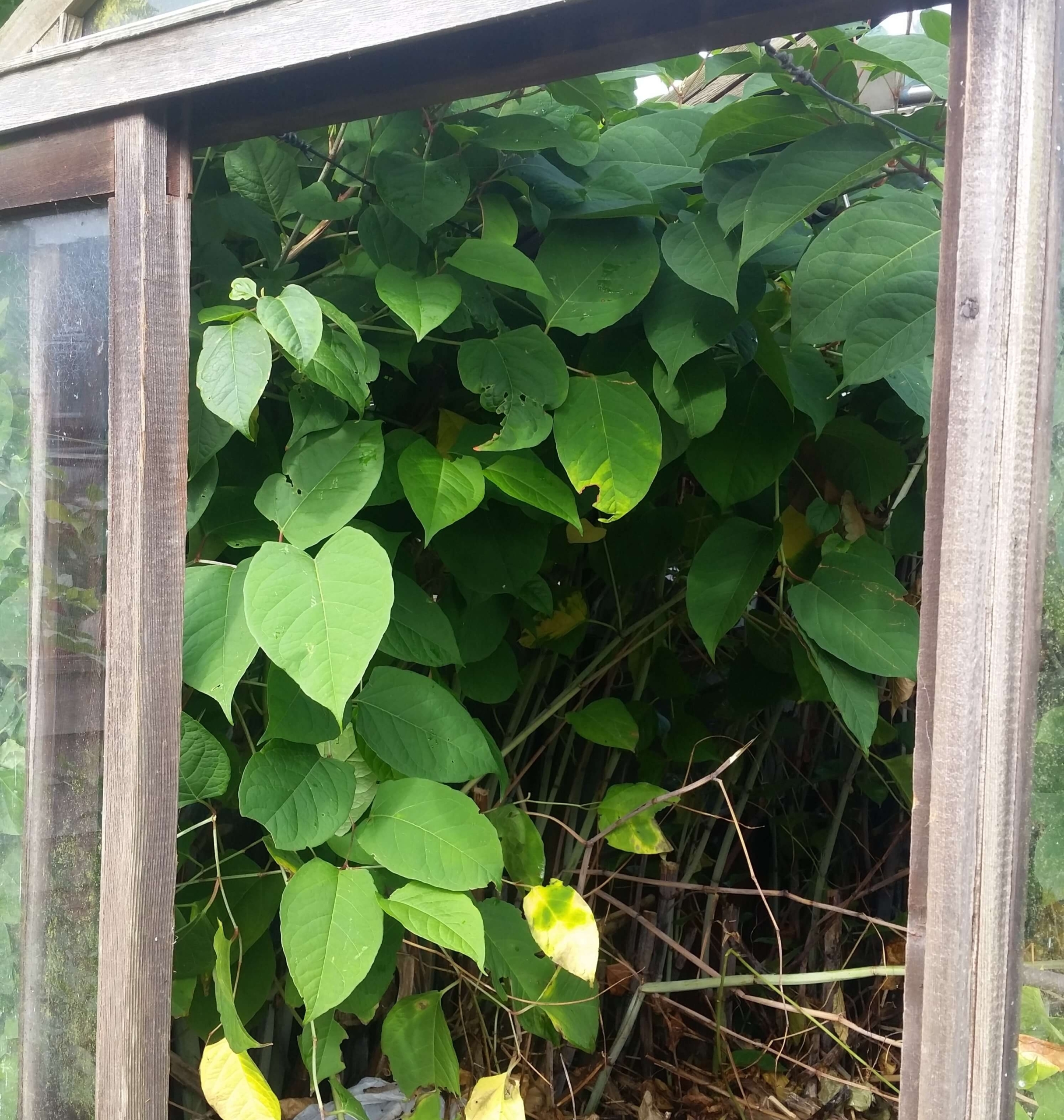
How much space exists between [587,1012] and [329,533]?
62 centimetres

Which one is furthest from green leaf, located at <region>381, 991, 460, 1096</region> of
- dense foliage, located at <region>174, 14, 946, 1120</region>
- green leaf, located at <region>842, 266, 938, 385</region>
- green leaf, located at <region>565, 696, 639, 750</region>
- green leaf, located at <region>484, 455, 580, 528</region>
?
green leaf, located at <region>842, 266, 938, 385</region>

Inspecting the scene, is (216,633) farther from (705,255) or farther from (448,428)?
(705,255)

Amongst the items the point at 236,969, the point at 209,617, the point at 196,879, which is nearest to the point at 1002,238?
the point at 209,617

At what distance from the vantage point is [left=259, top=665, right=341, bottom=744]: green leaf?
82cm

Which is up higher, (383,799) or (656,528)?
(656,528)

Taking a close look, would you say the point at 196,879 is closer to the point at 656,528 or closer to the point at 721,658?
the point at 656,528

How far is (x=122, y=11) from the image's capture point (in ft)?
2.39

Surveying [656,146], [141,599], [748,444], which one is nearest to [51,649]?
[141,599]

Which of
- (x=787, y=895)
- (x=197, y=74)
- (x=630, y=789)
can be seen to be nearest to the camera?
(x=197, y=74)

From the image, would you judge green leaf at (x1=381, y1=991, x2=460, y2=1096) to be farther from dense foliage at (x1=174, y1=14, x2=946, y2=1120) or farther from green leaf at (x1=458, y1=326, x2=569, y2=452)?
green leaf at (x1=458, y1=326, x2=569, y2=452)

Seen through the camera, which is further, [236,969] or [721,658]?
[721,658]

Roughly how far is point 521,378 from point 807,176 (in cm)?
29

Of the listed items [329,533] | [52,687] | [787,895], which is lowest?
[787,895]

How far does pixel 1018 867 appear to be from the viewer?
1.51 ft
